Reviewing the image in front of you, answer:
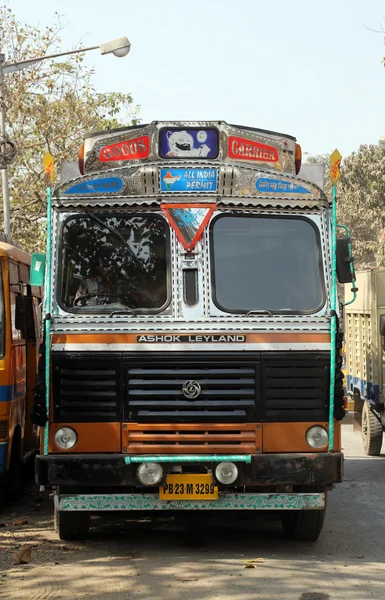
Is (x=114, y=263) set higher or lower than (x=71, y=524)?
higher

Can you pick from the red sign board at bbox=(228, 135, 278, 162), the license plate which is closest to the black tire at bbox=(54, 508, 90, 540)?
the license plate

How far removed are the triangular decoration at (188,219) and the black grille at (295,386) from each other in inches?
44.9

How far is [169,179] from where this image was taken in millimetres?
9070

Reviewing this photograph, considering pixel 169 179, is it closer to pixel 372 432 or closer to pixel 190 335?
pixel 190 335

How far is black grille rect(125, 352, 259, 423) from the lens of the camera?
8688 millimetres

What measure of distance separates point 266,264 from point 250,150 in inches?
40.0

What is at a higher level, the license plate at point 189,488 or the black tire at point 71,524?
the license plate at point 189,488

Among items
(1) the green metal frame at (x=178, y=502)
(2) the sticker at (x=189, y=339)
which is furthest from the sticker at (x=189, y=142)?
(1) the green metal frame at (x=178, y=502)

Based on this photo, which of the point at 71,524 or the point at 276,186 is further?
the point at 71,524

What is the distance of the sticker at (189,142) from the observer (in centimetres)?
920

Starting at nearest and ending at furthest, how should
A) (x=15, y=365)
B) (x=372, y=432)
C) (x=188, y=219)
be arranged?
(x=188, y=219) → (x=15, y=365) → (x=372, y=432)

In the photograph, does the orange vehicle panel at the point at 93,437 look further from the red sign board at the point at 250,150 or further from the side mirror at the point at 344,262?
the red sign board at the point at 250,150

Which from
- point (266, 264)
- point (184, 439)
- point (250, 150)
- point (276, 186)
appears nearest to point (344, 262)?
point (266, 264)

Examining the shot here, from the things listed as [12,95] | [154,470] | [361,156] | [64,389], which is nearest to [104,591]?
[154,470]
